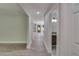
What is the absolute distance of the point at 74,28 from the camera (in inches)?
41.5

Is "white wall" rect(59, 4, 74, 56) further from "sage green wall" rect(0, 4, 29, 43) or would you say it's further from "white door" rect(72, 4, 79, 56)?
"sage green wall" rect(0, 4, 29, 43)

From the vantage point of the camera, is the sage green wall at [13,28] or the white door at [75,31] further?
the sage green wall at [13,28]

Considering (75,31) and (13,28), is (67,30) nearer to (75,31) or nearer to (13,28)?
(75,31)

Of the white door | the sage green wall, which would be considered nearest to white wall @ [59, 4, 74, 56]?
the white door

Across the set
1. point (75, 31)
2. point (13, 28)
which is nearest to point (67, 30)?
point (75, 31)

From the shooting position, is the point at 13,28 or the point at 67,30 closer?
the point at 67,30

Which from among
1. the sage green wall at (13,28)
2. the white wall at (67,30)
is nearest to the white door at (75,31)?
the white wall at (67,30)

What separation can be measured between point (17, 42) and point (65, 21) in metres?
5.78

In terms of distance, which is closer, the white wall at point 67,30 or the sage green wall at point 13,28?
the white wall at point 67,30

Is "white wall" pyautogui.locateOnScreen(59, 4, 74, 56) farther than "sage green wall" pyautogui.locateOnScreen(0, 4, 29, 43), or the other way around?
"sage green wall" pyautogui.locateOnScreen(0, 4, 29, 43)

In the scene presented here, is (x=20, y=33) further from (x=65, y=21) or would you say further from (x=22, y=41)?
(x=65, y=21)

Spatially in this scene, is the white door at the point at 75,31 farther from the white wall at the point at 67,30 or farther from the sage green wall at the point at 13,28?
the sage green wall at the point at 13,28

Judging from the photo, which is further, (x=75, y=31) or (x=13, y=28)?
(x=13, y=28)

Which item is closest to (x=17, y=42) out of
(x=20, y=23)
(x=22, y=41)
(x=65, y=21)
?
(x=22, y=41)
